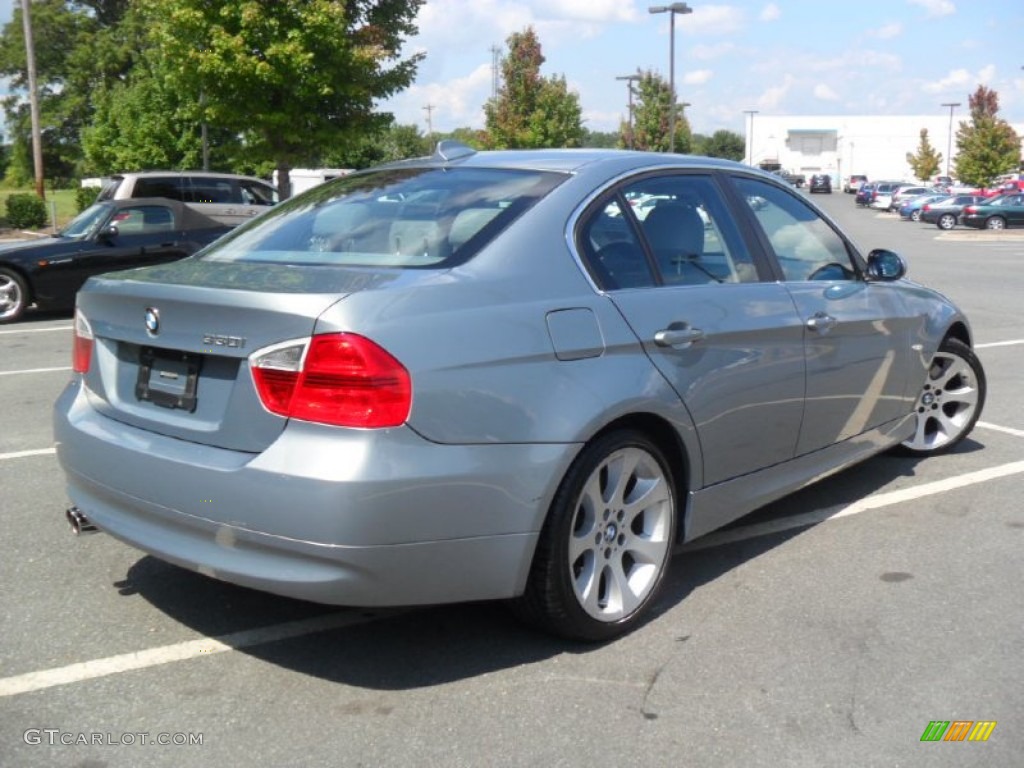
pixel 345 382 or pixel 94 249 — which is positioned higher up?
pixel 345 382

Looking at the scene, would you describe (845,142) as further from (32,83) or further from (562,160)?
(562,160)

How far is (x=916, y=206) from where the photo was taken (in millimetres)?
51750

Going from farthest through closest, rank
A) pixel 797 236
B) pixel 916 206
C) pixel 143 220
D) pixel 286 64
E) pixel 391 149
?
pixel 391 149, pixel 916 206, pixel 286 64, pixel 143 220, pixel 797 236

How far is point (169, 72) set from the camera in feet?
74.5

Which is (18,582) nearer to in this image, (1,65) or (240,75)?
(240,75)

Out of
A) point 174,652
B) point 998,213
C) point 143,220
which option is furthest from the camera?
point 998,213

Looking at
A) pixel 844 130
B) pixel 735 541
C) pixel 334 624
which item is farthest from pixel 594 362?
pixel 844 130

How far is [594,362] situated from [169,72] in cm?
2165

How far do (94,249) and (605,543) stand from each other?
11.1 meters

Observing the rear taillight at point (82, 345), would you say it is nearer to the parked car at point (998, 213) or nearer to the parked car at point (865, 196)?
the parked car at point (998, 213)

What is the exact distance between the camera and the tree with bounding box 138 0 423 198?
66.7 feet

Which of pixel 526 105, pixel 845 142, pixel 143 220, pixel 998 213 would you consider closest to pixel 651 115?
pixel 526 105

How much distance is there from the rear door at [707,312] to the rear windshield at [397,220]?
0.34m

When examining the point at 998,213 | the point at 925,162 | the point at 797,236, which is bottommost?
the point at 998,213
